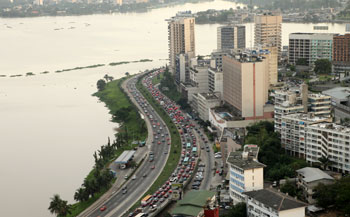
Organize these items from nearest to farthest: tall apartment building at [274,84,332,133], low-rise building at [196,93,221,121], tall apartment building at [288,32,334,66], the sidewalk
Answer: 1. the sidewalk
2. tall apartment building at [274,84,332,133]
3. low-rise building at [196,93,221,121]
4. tall apartment building at [288,32,334,66]

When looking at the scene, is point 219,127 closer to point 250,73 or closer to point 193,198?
point 250,73

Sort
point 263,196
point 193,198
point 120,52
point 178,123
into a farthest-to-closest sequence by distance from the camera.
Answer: point 120,52 < point 178,123 < point 193,198 < point 263,196

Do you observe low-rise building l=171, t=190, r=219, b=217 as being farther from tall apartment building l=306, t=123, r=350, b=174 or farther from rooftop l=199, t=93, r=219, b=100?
rooftop l=199, t=93, r=219, b=100

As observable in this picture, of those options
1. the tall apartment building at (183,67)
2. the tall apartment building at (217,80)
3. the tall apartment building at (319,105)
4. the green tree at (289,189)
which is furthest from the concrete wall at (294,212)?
the tall apartment building at (183,67)

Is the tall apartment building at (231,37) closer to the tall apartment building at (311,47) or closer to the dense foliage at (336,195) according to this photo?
the tall apartment building at (311,47)

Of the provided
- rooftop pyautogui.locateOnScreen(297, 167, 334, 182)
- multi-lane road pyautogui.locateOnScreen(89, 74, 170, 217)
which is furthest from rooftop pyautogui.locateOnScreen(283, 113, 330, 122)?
multi-lane road pyautogui.locateOnScreen(89, 74, 170, 217)

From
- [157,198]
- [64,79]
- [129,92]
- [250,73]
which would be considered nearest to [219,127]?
[250,73]

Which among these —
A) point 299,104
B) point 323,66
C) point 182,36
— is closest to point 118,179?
point 299,104

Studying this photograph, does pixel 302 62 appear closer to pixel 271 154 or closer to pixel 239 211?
pixel 271 154
